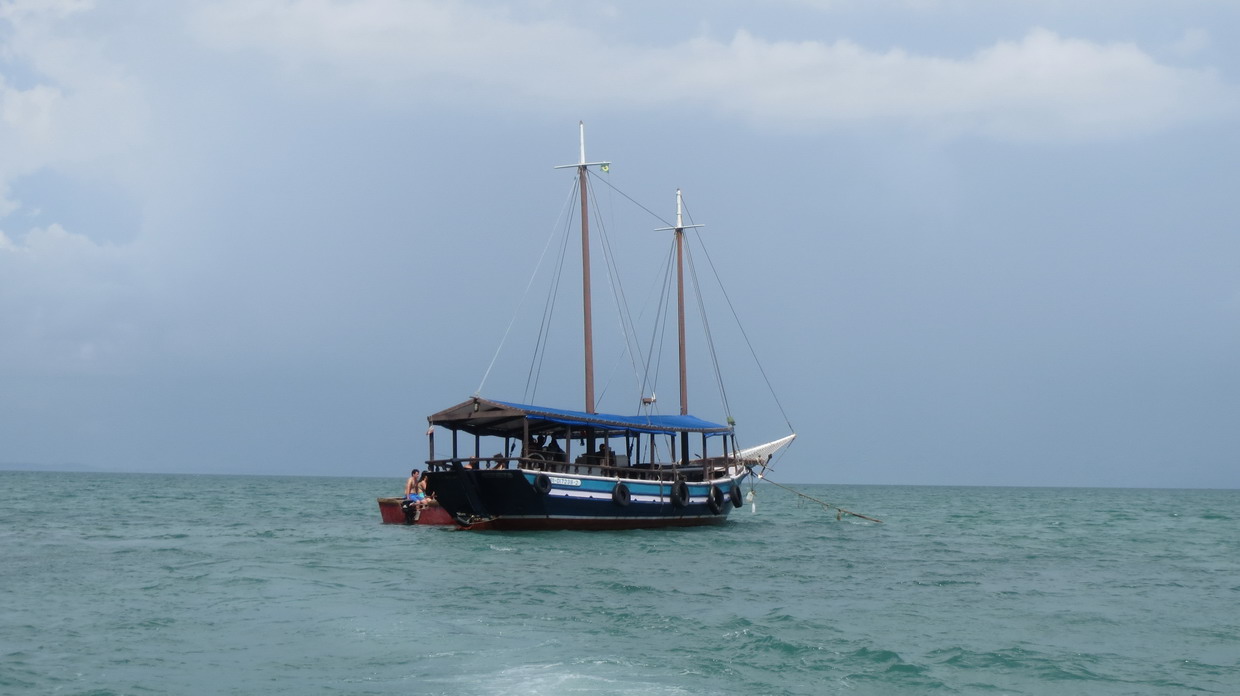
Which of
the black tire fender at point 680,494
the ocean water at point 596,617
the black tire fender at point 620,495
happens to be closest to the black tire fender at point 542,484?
the ocean water at point 596,617

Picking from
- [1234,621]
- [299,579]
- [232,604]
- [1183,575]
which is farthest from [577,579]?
[1183,575]

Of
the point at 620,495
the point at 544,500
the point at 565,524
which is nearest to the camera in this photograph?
the point at 544,500

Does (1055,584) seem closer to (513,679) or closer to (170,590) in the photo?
(513,679)

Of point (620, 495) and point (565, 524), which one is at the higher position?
point (620, 495)

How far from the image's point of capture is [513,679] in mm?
12562

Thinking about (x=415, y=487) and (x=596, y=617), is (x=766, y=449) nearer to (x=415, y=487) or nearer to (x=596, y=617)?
(x=415, y=487)

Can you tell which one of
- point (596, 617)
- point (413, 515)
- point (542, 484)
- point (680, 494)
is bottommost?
point (596, 617)

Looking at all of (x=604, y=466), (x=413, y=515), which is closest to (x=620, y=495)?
(x=604, y=466)

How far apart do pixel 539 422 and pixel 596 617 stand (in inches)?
633

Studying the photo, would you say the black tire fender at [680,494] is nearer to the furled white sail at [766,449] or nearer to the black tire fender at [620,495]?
the black tire fender at [620,495]

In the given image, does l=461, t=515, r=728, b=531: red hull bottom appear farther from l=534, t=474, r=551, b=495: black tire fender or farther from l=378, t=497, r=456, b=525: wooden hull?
l=378, t=497, r=456, b=525: wooden hull

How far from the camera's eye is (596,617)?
17.1 meters

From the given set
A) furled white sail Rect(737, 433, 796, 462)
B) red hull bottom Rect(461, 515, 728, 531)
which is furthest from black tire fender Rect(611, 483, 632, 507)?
furled white sail Rect(737, 433, 796, 462)

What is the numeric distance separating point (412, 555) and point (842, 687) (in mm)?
14512
